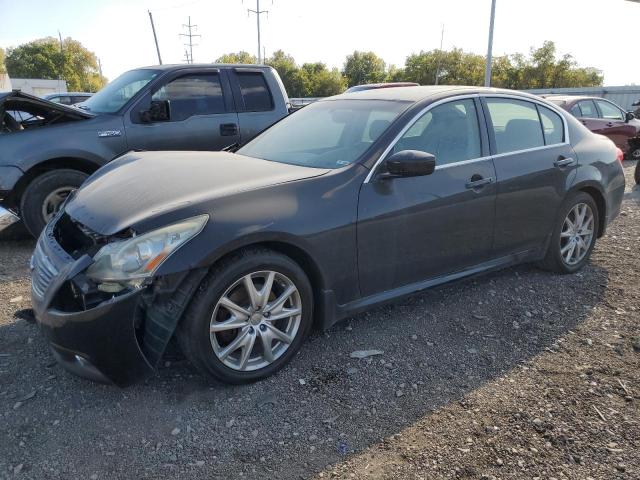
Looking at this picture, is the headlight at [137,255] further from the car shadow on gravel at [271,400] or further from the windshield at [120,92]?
the windshield at [120,92]

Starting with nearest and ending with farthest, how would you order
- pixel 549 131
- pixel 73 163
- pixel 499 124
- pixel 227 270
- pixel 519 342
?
pixel 227 270 < pixel 519 342 < pixel 499 124 < pixel 549 131 < pixel 73 163

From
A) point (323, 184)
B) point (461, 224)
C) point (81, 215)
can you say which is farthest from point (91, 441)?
point (461, 224)

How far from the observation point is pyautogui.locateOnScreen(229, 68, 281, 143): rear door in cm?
635

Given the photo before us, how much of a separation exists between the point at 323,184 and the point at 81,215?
1.43 m

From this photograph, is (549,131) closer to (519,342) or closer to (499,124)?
(499,124)

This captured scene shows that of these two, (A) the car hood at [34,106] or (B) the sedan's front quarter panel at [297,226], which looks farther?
(A) the car hood at [34,106]

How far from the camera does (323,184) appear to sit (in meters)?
3.03

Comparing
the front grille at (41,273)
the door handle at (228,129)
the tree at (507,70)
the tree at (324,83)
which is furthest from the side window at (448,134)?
the tree at (324,83)

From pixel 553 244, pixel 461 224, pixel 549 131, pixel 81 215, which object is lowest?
pixel 553 244

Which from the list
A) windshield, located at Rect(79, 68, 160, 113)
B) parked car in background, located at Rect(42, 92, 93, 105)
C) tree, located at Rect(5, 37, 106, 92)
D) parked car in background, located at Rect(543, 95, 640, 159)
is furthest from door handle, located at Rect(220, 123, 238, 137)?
tree, located at Rect(5, 37, 106, 92)

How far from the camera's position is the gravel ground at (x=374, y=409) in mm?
2350

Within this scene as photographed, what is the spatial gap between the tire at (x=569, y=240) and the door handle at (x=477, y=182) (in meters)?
1.06

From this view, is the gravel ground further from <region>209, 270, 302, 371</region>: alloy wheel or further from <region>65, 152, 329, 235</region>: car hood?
<region>65, 152, 329, 235</region>: car hood

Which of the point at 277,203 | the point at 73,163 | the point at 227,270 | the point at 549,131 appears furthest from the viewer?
the point at 73,163
